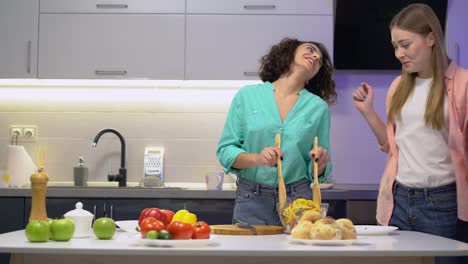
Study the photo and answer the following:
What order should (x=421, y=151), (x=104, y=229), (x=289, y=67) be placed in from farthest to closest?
1. (x=289, y=67)
2. (x=421, y=151)
3. (x=104, y=229)

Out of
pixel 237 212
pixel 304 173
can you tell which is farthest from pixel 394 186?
pixel 237 212

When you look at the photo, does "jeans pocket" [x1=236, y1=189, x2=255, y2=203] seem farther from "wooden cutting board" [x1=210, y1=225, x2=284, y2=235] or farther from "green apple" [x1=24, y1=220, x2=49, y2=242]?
"green apple" [x1=24, y1=220, x2=49, y2=242]

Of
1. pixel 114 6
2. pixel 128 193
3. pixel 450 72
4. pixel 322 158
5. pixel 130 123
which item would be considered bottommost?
pixel 128 193

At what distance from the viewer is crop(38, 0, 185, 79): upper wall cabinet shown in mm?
4129

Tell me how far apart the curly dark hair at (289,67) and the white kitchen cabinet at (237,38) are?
1.10 metres

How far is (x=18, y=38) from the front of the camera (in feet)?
13.6

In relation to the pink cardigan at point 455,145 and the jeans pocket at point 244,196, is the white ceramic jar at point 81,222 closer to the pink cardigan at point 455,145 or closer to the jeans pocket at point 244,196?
the jeans pocket at point 244,196

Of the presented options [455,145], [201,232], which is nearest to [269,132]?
[455,145]

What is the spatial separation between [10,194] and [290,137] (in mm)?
1696

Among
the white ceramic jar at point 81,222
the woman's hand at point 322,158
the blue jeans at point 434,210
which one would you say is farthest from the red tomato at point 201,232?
the blue jeans at point 434,210

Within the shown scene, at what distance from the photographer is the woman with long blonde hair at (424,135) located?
2541mm

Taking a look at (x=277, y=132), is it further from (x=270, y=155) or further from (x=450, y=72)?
(x=450, y=72)

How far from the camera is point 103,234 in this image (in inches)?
80.6

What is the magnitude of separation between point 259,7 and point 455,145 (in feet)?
6.16
